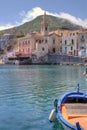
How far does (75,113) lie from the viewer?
1861cm

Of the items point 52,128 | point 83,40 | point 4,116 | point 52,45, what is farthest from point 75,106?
point 52,45

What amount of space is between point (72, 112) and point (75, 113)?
0.86 feet

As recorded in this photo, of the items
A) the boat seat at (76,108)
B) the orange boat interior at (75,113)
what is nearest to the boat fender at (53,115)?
the orange boat interior at (75,113)

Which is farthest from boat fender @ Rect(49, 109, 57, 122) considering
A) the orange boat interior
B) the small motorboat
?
the orange boat interior

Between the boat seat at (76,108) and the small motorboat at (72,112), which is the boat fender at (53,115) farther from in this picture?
the boat seat at (76,108)

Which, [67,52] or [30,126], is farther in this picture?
[67,52]

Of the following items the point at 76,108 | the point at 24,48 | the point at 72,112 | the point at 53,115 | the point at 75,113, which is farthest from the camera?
the point at 24,48

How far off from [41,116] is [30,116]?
0.70 metres

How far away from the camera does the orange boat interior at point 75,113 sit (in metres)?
16.4

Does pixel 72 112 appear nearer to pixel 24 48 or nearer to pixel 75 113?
pixel 75 113

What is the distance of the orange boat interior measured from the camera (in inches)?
645

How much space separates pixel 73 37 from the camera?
14438 cm

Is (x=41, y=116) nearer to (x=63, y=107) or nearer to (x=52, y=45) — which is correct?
(x=63, y=107)

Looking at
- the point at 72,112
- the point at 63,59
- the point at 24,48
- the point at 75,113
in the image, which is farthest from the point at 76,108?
the point at 24,48
